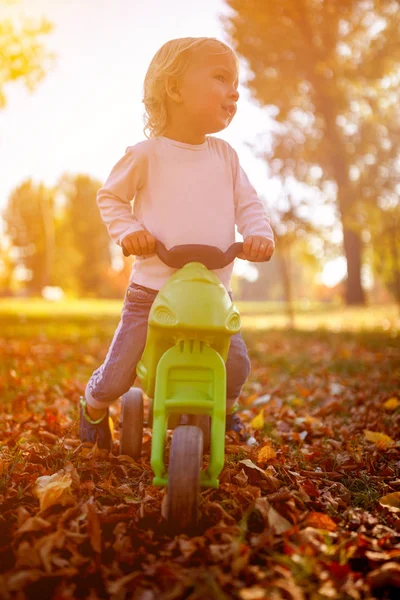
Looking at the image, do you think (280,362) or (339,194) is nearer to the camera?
(280,362)

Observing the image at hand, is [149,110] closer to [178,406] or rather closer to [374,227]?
[178,406]

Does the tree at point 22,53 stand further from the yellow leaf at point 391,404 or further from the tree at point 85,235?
the tree at point 85,235

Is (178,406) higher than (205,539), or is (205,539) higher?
(178,406)

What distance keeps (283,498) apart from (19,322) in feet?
33.2

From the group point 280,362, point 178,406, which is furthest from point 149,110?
point 280,362

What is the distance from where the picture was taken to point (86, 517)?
7.02ft

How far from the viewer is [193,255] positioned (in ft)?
7.56

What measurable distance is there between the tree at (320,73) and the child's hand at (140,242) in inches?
385

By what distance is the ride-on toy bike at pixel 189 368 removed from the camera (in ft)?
6.60

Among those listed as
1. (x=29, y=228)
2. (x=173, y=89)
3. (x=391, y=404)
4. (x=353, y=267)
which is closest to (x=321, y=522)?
(x=173, y=89)

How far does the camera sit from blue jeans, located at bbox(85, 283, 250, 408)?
264cm

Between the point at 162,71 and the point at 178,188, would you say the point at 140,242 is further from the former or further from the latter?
the point at 162,71


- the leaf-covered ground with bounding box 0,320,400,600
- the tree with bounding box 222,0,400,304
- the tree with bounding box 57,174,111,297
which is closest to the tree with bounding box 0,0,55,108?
the tree with bounding box 222,0,400,304

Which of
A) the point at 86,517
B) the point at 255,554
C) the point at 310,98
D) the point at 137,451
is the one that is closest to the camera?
the point at 255,554
